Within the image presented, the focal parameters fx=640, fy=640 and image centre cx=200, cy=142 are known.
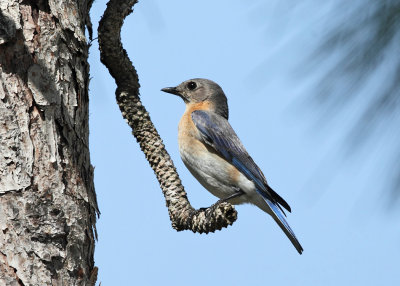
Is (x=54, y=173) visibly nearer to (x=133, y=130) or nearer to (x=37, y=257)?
(x=37, y=257)

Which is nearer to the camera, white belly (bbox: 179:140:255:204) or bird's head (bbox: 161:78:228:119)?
white belly (bbox: 179:140:255:204)

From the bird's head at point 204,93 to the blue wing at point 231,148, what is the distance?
15.1 inches

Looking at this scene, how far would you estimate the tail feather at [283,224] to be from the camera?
493 cm

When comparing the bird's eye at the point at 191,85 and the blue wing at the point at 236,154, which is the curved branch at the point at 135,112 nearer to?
the blue wing at the point at 236,154

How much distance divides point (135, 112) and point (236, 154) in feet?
5.35

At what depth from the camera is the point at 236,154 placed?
5.41 metres

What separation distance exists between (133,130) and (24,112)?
1.26m

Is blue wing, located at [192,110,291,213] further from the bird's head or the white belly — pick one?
the bird's head

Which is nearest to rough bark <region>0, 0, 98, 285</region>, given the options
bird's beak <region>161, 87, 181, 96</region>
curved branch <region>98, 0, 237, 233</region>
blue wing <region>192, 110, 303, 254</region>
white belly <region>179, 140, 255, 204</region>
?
curved branch <region>98, 0, 237, 233</region>

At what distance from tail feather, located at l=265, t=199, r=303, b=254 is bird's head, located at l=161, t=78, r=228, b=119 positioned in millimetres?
1291

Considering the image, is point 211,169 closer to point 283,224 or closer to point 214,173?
point 214,173

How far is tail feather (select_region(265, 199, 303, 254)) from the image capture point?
194 inches

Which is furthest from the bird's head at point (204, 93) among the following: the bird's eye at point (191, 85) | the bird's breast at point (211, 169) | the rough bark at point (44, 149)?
the rough bark at point (44, 149)

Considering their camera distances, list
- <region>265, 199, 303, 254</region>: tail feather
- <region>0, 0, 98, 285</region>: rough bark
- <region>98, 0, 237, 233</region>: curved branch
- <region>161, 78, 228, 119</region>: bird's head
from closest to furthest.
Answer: <region>0, 0, 98, 285</region>: rough bark, <region>98, 0, 237, 233</region>: curved branch, <region>265, 199, 303, 254</region>: tail feather, <region>161, 78, 228, 119</region>: bird's head
